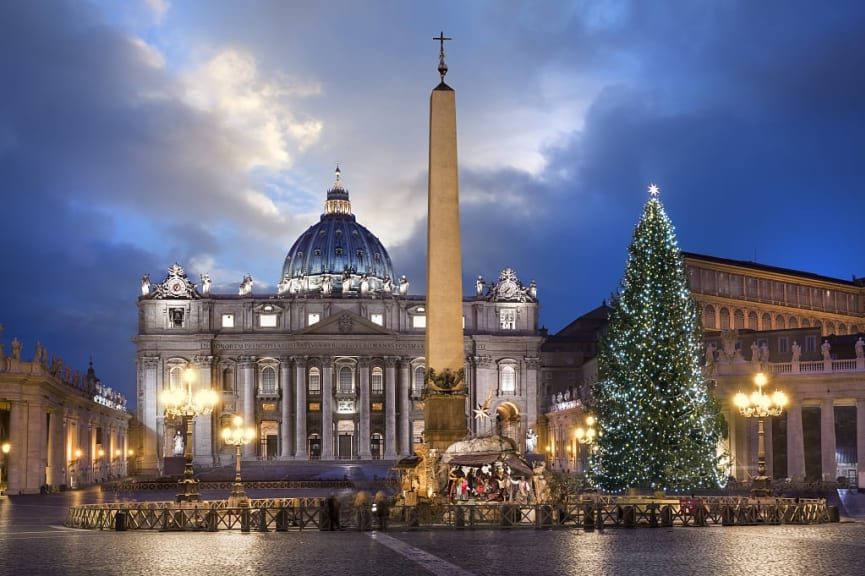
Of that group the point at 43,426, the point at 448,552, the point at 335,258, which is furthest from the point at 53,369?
the point at 335,258

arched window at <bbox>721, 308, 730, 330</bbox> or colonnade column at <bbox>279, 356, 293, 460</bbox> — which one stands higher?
arched window at <bbox>721, 308, 730, 330</bbox>

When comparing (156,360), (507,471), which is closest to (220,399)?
(156,360)

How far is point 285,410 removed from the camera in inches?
4518

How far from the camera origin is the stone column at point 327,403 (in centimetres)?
11500

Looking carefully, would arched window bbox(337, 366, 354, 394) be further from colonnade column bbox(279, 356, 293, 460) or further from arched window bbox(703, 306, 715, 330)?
arched window bbox(703, 306, 715, 330)

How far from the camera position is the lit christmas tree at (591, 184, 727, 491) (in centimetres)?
4019

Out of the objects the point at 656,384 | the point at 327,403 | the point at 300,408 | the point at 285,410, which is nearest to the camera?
the point at 656,384

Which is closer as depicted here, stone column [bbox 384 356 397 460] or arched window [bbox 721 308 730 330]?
arched window [bbox 721 308 730 330]

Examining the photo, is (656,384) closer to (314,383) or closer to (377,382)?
(377,382)

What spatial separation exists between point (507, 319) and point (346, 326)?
16126mm

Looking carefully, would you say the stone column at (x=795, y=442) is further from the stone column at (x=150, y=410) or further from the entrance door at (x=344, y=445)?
the stone column at (x=150, y=410)

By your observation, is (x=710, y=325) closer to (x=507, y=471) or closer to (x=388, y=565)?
(x=507, y=471)

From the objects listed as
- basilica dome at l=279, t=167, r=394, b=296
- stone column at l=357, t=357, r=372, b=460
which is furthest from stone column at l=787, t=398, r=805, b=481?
basilica dome at l=279, t=167, r=394, b=296

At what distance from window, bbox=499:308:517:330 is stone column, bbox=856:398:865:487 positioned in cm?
6606
